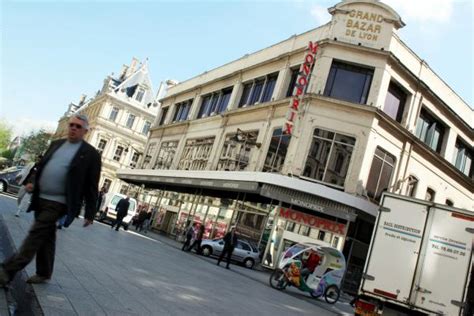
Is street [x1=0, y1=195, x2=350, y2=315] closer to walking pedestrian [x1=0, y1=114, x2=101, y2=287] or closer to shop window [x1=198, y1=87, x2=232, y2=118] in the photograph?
walking pedestrian [x1=0, y1=114, x2=101, y2=287]

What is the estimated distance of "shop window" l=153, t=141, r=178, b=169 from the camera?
36491 millimetres

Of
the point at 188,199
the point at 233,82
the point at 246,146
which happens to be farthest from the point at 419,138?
the point at 188,199

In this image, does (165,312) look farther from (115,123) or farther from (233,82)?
(115,123)

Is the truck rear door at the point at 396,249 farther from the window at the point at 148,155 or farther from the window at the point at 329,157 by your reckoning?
the window at the point at 148,155

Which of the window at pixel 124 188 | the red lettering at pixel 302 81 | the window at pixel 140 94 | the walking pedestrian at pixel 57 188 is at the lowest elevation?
the walking pedestrian at pixel 57 188

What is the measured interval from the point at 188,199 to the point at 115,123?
30.9 m

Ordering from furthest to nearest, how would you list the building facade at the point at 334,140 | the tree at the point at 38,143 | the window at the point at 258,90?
the tree at the point at 38,143
the window at the point at 258,90
the building facade at the point at 334,140

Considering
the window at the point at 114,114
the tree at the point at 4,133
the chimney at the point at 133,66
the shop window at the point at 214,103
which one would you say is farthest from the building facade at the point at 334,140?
the tree at the point at 4,133

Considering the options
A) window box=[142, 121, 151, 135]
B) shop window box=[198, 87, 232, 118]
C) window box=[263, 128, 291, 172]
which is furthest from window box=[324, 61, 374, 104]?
window box=[142, 121, 151, 135]

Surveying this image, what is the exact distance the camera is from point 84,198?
18.9 ft

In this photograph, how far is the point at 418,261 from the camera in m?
9.24

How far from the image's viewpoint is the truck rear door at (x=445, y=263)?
880 cm

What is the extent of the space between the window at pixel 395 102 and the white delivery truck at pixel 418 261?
14965mm

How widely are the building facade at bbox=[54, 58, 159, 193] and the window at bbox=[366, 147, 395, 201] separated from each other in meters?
36.8
